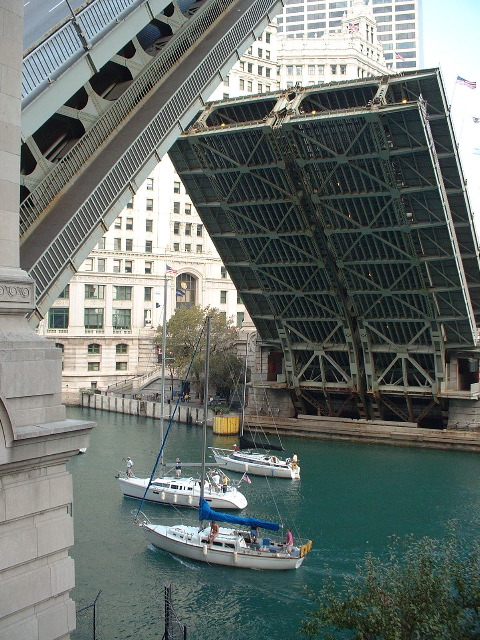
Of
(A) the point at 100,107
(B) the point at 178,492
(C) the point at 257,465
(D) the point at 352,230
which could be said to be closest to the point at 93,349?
(C) the point at 257,465

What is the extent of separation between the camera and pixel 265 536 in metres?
28.6

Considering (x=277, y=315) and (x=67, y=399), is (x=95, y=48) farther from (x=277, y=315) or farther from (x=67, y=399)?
(x=67, y=399)

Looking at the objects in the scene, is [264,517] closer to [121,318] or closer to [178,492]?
[178,492]

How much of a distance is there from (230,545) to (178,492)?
27.3 feet

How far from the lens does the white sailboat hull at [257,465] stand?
3934cm

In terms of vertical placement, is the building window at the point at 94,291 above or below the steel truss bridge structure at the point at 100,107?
above

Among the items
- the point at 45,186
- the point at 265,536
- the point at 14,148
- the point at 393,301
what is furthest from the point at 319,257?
the point at 14,148

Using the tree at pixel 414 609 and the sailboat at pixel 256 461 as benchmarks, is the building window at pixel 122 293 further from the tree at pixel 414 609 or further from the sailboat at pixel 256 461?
the tree at pixel 414 609

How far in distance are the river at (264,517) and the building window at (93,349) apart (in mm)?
19883

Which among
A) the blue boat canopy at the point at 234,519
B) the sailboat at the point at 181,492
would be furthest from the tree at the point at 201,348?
the blue boat canopy at the point at 234,519

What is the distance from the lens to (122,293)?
7344 centimetres

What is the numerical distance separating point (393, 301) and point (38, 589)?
121 feet

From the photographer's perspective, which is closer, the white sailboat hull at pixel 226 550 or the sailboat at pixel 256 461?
the white sailboat hull at pixel 226 550

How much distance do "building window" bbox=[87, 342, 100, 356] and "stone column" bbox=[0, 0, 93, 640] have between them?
205 ft
